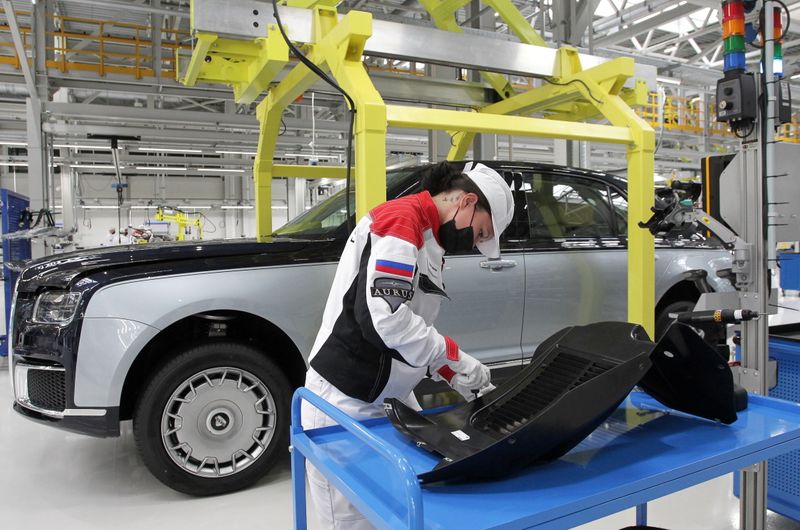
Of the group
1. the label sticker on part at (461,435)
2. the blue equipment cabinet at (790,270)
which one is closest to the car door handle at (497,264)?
the label sticker on part at (461,435)

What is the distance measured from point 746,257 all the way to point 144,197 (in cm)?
2429

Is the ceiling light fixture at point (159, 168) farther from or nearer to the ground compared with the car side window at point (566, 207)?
farther from the ground

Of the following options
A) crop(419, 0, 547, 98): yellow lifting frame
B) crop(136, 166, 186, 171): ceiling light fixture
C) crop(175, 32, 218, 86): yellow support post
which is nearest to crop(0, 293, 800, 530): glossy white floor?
crop(175, 32, 218, 86): yellow support post

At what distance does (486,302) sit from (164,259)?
175 cm

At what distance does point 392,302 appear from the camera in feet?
4.83

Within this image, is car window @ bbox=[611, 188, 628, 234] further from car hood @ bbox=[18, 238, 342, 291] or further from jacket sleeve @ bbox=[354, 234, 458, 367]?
jacket sleeve @ bbox=[354, 234, 458, 367]

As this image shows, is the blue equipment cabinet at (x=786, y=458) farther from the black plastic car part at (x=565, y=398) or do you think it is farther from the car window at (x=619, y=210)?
the car window at (x=619, y=210)

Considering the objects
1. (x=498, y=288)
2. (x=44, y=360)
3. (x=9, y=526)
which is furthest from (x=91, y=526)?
(x=498, y=288)

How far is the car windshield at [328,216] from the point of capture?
10.9 ft

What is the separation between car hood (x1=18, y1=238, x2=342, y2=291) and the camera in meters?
2.76

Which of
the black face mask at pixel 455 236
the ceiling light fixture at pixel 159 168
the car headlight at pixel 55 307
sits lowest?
the car headlight at pixel 55 307

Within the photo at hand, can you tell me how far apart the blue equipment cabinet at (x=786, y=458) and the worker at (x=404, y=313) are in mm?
1513

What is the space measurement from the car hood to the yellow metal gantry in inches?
24.3

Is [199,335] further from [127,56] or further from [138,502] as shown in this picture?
[127,56]
